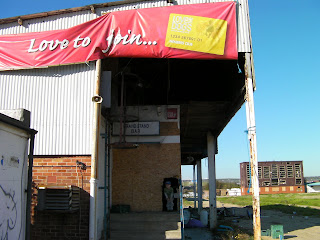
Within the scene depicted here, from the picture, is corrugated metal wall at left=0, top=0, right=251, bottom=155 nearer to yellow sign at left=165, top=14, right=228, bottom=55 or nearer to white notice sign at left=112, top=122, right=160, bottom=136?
yellow sign at left=165, top=14, right=228, bottom=55

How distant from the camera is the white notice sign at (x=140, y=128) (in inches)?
495

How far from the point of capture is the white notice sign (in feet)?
41.3

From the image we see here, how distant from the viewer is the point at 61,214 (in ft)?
31.9

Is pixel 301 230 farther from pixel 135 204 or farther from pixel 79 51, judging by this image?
pixel 79 51

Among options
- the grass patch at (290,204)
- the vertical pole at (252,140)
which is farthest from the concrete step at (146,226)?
the grass patch at (290,204)

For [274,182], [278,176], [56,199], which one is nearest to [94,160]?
[56,199]

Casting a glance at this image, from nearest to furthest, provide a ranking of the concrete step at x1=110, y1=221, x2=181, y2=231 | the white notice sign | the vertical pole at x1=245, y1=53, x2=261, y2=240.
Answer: the vertical pole at x1=245, y1=53, x2=261, y2=240
the concrete step at x1=110, y1=221, x2=181, y2=231
the white notice sign

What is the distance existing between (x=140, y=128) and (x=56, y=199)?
458 centimetres

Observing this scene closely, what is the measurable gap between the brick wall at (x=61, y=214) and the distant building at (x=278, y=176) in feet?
168

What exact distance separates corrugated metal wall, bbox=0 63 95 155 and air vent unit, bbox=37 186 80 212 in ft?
4.61

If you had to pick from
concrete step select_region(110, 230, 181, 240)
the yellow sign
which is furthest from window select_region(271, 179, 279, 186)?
the yellow sign

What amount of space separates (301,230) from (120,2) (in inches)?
605

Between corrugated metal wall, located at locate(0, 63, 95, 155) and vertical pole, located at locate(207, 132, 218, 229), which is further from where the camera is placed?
vertical pole, located at locate(207, 132, 218, 229)

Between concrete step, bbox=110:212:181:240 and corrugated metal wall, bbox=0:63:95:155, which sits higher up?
corrugated metal wall, bbox=0:63:95:155
